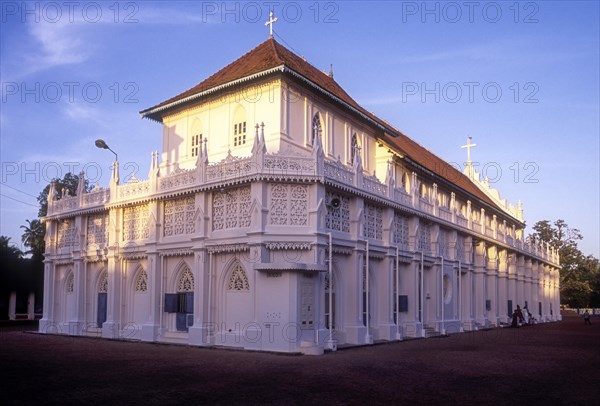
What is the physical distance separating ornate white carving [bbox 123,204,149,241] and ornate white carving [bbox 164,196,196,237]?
1.51 meters

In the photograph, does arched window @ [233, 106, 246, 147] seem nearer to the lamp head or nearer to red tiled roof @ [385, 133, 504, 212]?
the lamp head

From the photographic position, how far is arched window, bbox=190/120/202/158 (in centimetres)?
2772

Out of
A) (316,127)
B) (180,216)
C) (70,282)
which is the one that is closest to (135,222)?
(180,216)

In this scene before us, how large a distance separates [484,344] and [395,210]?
7.07 m

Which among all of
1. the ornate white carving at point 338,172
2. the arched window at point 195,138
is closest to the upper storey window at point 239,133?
the arched window at point 195,138

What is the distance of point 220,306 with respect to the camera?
22.6 meters

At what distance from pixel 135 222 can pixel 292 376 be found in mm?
15057

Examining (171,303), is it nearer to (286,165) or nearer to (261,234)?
(261,234)

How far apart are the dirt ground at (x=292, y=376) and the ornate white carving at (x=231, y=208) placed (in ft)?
15.3

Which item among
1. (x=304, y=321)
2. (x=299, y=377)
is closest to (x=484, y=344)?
(x=304, y=321)

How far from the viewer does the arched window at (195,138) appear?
1091 inches

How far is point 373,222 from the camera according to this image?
25.9 meters

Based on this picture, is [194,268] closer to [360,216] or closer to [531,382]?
[360,216]

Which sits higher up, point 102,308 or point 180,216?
point 180,216
